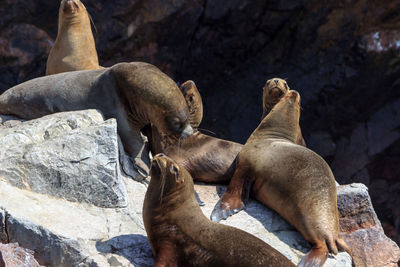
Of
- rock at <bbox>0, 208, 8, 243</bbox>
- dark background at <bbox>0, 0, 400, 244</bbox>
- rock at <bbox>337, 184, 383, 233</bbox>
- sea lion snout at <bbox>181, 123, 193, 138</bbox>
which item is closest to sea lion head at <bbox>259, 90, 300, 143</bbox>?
rock at <bbox>337, 184, 383, 233</bbox>

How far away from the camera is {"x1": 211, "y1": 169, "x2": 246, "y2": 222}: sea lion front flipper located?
16.3ft

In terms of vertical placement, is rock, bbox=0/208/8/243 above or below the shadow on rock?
above

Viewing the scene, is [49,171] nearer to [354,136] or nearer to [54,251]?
[54,251]

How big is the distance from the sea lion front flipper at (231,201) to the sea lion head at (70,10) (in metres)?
3.21

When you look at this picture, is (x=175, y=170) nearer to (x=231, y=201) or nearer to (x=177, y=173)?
(x=177, y=173)

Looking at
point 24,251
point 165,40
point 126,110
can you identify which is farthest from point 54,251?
point 165,40

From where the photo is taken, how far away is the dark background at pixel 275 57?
40.9 ft

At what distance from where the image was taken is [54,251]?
3.86 metres

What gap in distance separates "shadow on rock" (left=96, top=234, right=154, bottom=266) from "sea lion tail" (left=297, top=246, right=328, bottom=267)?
1154 millimetres

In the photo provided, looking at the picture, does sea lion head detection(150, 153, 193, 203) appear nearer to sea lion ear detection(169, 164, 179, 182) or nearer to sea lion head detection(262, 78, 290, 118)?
sea lion ear detection(169, 164, 179, 182)

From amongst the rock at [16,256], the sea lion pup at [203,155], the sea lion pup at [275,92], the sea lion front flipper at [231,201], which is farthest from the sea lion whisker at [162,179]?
the sea lion pup at [275,92]

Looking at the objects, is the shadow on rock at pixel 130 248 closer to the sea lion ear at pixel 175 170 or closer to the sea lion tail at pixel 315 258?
the sea lion ear at pixel 175 170

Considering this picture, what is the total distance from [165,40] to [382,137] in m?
5.21

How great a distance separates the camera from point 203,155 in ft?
19.6
